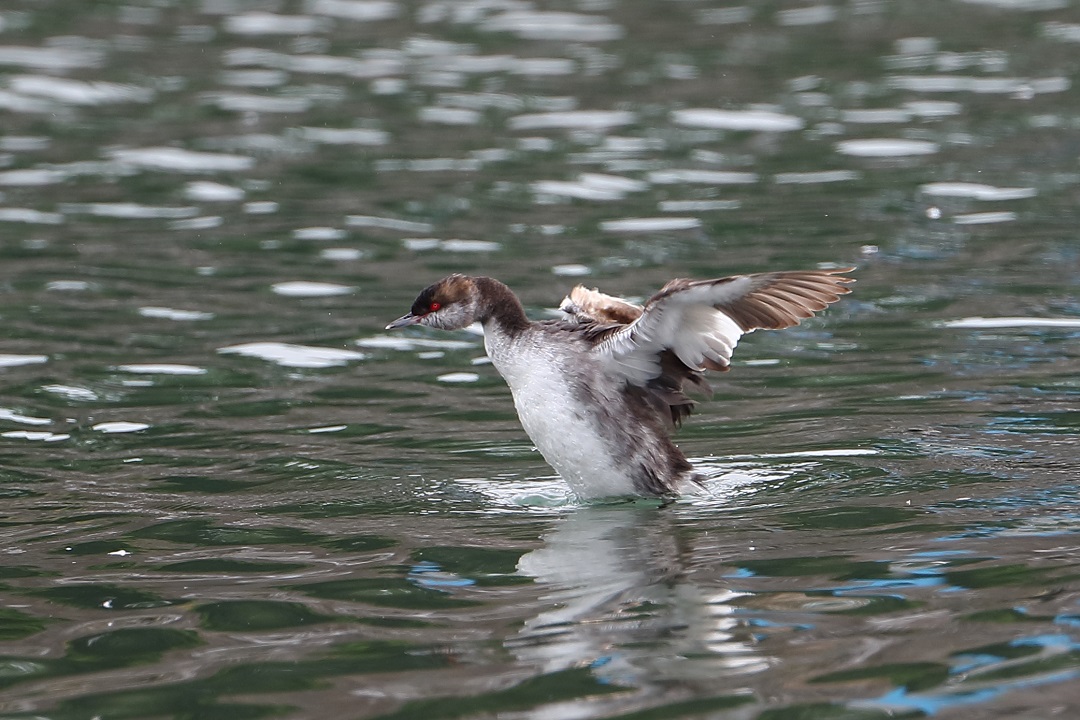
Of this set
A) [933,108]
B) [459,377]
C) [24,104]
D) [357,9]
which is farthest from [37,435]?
[357,9]

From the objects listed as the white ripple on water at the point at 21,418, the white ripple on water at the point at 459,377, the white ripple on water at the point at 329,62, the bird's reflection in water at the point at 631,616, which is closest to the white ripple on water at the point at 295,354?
the white ripple on water at the point at 459,377

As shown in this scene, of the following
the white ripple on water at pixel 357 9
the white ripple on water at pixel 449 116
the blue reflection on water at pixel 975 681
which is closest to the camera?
the blue reflection on water at pixel 975 681

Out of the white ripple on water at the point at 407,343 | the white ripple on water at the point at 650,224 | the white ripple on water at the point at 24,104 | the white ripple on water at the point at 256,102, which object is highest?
the white ripple on water at the point at 24,104

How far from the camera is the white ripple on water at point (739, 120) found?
59.9ft

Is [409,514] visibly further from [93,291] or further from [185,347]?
[93,291]

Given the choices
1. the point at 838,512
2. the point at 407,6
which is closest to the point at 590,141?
the point at 407,6

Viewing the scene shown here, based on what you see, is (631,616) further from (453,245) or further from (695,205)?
(695,205)

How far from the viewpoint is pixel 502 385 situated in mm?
11016

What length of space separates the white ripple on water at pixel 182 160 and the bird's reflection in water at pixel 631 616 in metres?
10.2

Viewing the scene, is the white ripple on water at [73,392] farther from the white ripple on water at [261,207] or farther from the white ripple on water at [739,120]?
the white ripple on water at [739,120]

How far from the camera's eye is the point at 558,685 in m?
5.69

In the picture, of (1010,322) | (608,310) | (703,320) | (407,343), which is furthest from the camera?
(407,343)

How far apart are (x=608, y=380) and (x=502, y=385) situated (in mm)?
2528

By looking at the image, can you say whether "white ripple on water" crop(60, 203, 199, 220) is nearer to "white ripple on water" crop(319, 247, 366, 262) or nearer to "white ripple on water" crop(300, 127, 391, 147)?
"white ripple on water" crop(319, 247, 366, 262)
